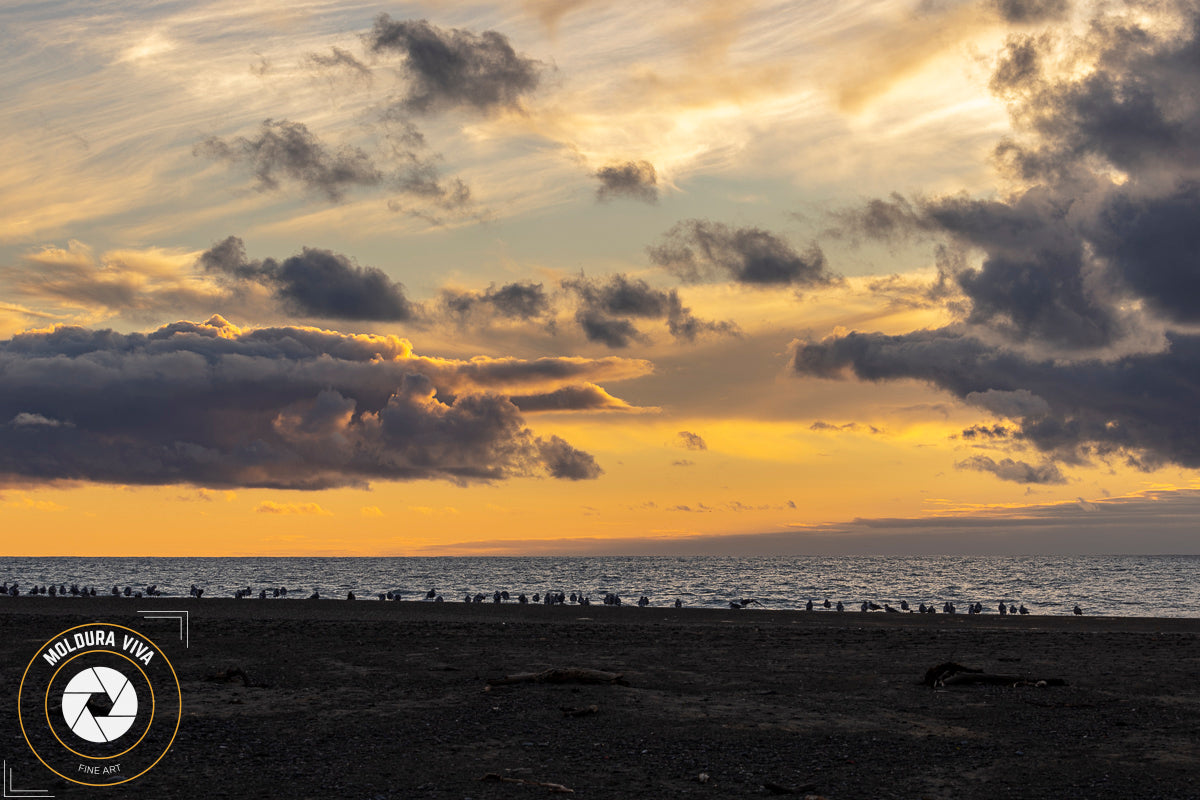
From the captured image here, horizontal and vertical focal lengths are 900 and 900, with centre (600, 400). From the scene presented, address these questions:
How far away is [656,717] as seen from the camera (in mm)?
18672

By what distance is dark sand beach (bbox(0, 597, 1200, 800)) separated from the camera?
541 inches

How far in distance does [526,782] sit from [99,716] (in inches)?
372

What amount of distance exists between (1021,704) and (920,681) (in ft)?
11.2

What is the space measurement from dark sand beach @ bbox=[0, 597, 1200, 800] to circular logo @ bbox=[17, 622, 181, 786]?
0.39 m

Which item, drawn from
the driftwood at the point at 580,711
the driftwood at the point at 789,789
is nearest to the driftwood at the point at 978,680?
the driftwood at the point at 580,711

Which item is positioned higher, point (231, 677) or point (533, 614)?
point (231, 677)

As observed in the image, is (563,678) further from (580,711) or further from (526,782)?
(526,782)

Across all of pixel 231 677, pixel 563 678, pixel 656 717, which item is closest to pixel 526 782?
pixel 656 717

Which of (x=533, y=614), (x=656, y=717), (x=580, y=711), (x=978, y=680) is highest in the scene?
(x=580, y=711)

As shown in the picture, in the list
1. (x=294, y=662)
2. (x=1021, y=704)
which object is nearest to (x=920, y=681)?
(x=1021, y=704)

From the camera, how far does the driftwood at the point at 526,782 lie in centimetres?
1311

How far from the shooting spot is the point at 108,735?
16.3 metres

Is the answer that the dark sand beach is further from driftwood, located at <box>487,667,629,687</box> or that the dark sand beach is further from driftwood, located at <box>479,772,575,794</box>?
driftwood, located at <box>487,667,629,687</box>

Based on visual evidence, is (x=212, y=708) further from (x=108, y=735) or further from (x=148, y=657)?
(x=148, y=657)
